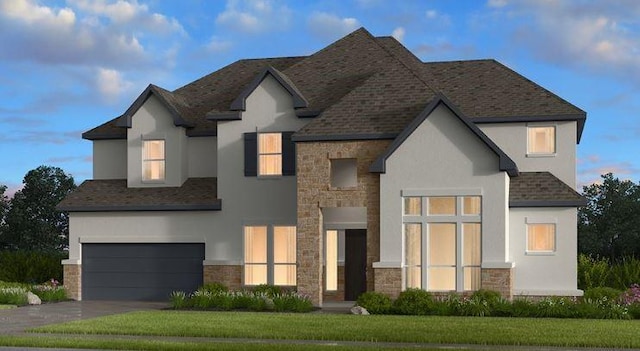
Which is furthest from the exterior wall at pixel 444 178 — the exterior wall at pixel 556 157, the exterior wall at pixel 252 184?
the exterior wall at pixel 252 184

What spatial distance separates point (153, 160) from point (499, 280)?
14419mm

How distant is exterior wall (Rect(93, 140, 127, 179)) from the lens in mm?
38969

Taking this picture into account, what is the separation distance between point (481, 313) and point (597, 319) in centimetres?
318

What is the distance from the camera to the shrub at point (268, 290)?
32.8 metres

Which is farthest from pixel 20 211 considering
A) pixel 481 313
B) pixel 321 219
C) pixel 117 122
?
pixel 481 313

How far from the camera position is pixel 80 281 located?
Answer: 36.9 metres

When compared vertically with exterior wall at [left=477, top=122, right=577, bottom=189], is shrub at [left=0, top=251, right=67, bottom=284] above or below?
below

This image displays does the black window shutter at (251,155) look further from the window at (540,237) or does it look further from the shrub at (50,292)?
the window at (540,237)

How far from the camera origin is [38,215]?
6675cm

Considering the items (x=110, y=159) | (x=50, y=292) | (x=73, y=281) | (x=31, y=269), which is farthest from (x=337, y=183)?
(x=31, y=269)

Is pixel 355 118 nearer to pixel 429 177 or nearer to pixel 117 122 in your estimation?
pixel 429 177

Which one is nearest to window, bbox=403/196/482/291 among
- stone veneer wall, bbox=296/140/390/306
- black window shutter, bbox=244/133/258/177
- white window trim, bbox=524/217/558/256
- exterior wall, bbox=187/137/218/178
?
stone veneer wall, bbox=296/140/390/306

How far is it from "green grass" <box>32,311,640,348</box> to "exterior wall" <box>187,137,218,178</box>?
35.2 ft

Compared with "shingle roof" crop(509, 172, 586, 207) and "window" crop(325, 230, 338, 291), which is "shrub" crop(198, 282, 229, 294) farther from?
"shingle roof" crop(509, 172, 586, 207)
